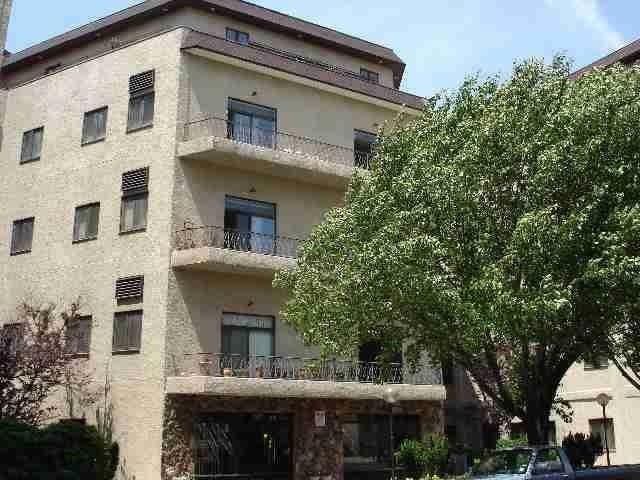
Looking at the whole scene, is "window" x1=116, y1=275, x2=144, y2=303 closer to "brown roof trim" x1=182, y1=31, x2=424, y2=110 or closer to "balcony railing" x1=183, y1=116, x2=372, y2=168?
"balcony railing" x1=183, y1=116, x2=372, y2=168

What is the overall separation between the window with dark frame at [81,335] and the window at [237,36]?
12713 mm

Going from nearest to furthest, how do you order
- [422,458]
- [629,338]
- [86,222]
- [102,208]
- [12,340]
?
[629,338], [12,340], [422,458], [102,208], [86,222]

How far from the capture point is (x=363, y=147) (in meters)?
28.8

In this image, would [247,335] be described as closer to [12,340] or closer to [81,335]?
[81,335]

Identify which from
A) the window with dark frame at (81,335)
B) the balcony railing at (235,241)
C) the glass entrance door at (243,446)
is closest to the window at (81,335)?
the window with dark frame at (81,335)

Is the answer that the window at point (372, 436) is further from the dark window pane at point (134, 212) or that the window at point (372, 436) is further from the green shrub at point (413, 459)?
the dark window pane at point (134, 212)

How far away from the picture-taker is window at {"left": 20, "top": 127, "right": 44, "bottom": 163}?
27.6 m

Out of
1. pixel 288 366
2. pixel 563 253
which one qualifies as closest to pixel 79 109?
pixel 288 366

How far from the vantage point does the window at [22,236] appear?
26.8 metres

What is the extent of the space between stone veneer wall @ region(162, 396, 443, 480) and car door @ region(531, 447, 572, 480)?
9822mm

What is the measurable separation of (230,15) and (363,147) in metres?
7.71

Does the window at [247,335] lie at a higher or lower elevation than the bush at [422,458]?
higher

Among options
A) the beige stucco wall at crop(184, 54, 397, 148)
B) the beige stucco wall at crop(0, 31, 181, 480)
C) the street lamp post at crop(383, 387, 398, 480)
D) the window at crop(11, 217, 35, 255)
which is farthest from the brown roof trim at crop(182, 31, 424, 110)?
the street lamp post at crop(383, 387, 398, 480)

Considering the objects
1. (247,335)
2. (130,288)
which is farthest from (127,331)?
(247,335)
